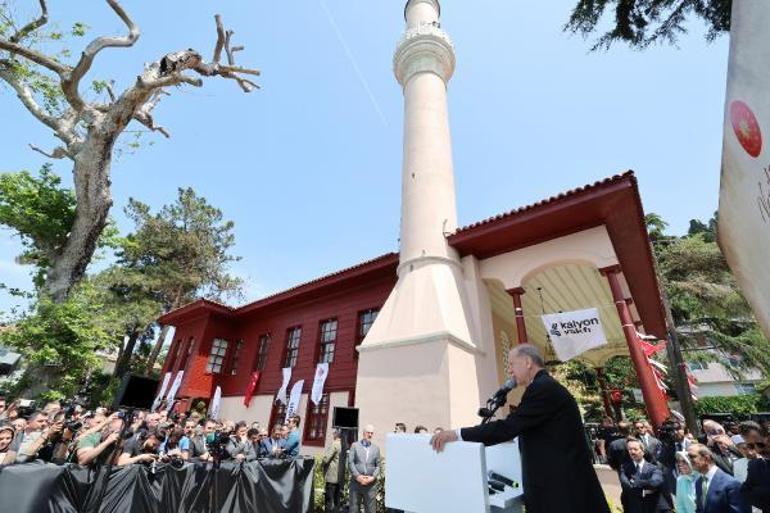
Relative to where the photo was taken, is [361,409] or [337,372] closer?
[361,409]

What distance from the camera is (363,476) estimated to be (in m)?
6.32

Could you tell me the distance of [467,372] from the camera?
8242mm

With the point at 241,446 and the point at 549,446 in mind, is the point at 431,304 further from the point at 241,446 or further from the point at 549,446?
the point at 549,446

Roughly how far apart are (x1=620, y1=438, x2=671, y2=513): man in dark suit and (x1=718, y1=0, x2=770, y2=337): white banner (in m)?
3.36

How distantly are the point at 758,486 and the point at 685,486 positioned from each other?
51.1 inches

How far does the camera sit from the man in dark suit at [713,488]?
373 centimetres

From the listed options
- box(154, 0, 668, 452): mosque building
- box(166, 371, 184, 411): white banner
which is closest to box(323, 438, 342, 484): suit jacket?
box(154, 0, 668, 452): mosque building

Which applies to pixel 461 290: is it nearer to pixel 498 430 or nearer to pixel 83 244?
pixel 498 430

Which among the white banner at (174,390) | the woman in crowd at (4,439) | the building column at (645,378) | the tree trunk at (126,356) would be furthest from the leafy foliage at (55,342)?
the tree trunk at (126,356)

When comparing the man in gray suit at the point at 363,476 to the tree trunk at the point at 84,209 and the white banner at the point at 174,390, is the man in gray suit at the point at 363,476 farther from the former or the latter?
the white banner at the point at 174,390

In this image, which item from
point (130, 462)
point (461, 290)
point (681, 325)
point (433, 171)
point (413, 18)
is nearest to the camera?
point (130, 462)

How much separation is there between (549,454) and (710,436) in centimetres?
533

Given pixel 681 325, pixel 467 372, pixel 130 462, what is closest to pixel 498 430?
pixel 130 462

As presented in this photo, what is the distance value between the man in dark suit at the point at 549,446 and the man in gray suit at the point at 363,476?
5.07 m
